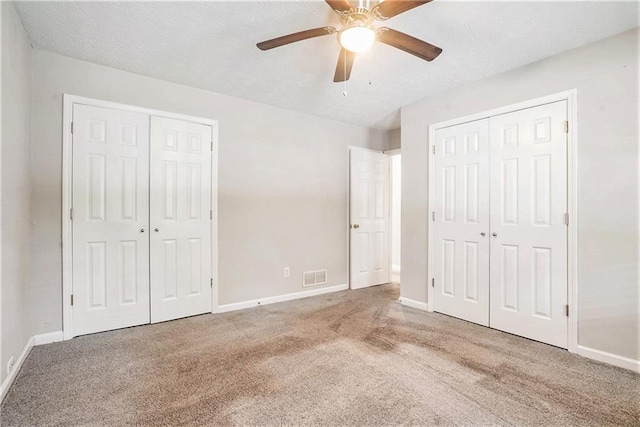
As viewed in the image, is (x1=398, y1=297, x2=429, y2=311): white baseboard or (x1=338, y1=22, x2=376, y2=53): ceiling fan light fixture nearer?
(x1=338, y1=22, x2=376, y2=53): ceiling fan light fixture

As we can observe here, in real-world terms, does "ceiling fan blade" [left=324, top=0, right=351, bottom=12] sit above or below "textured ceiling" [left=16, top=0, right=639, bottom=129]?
below

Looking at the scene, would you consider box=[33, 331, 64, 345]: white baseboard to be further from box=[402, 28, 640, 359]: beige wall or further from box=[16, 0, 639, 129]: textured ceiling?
box=[402, 28, 640, 359]: beige wall

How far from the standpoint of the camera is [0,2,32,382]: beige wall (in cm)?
191

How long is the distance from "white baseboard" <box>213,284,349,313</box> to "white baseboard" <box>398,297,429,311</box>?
0.93 meters

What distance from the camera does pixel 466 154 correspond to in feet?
10.6

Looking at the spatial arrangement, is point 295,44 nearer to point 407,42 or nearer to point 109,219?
point 407,42

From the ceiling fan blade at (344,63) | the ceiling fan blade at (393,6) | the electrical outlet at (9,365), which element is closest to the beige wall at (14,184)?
the electrical outlet at (9,365)

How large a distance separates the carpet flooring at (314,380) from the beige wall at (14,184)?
318mm

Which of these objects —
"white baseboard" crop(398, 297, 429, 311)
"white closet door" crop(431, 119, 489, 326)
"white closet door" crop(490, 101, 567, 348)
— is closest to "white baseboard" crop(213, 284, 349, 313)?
"white baseboard" crop(398, 297, 429, 311)

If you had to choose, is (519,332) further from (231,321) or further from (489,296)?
(231,321)

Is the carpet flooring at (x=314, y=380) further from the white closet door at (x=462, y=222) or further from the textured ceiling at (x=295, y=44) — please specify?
the textured ceiling at (x=295, y=44)

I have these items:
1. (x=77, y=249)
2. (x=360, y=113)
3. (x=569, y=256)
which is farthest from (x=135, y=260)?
(x=569, y=256)

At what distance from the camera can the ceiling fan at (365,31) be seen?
5.52 feet

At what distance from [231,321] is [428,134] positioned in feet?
9.64
